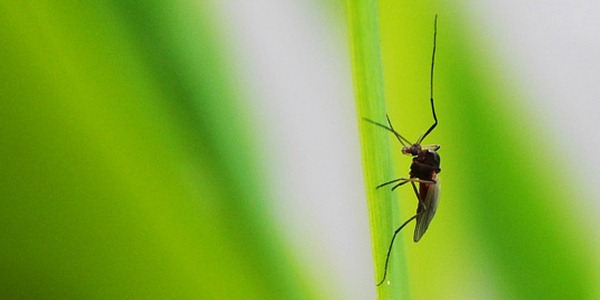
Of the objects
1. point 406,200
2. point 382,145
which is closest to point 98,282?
point 382,145

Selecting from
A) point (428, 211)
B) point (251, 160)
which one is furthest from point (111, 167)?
point (428, 211)

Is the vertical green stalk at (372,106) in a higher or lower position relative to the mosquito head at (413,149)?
higher

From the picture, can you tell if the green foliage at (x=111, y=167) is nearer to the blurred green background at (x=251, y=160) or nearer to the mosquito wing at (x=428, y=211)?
the blurred green background at (x=251, y=160)

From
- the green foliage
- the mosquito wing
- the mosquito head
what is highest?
the green foliage

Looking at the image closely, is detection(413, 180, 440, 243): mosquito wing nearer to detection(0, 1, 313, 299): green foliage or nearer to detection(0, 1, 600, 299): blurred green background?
detection(0, 1, 600, 299): blurred green background

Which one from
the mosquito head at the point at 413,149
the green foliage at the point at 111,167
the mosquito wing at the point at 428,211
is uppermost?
the green foliage at the point at 111,167

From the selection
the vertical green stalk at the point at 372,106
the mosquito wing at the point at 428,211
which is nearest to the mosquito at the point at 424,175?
the mosquito wing at the point at 428,211

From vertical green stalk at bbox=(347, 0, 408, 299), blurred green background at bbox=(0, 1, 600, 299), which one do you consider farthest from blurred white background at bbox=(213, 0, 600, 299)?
vertical green stalk at bbox=(347, 0, 408, 299)
